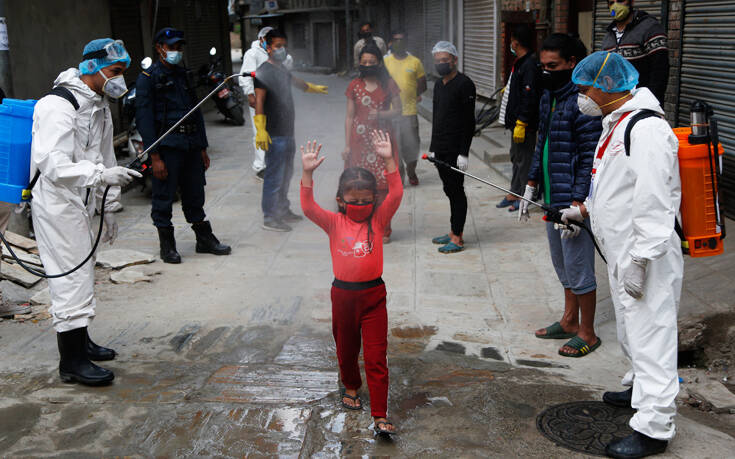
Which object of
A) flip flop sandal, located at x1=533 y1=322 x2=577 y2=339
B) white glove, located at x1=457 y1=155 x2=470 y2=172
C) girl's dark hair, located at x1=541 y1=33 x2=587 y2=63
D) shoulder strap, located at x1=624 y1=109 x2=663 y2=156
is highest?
girl's dark hair, located at x1=541 y1=33 x2=587 y2=63

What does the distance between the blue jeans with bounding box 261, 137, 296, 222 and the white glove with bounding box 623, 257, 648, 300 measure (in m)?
4.83

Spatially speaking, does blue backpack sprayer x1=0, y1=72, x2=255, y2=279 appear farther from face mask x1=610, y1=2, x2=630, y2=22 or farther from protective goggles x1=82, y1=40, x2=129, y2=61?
face mask x1=610, y1=2, x2=630, y2=22

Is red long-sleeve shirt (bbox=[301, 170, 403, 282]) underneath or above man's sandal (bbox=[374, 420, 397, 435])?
above

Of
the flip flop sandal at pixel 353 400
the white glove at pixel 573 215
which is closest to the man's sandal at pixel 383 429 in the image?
the flip flop sandal at pixel 353 400

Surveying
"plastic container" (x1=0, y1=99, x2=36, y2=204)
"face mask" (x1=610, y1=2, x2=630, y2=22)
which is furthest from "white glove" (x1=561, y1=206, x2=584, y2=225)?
"face mask" (x1=610, y1=2, x2=630, y2=22)

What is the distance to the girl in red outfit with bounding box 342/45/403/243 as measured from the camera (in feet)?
22.1

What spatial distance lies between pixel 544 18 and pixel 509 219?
4693 mm

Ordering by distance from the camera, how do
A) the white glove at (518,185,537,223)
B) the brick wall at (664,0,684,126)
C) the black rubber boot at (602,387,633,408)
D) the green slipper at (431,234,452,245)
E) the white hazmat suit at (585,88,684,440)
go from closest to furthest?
the white hazmat suit at (585,88,684,440) → the black rubber boot at (602,387,633,408) → the white glove at (518,185,537,223) → the green slipper at (431,234,452,245) → the brick wall at (664,0,684,126)

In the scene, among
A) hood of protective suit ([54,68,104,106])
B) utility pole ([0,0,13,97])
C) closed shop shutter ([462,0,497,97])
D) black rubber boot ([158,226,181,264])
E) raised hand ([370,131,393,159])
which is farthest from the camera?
closed shop shutter ([462,0,497,97])

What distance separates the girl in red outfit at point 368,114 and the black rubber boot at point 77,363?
317cm

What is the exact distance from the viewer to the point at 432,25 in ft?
69.2

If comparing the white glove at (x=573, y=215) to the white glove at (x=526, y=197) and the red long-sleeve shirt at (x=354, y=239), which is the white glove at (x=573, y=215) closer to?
the white glove at (x=526, y=197)

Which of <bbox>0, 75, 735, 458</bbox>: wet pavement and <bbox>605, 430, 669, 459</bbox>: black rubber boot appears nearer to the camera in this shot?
<bbox>605, 430, 669, 459</bbox>: black rubber boot

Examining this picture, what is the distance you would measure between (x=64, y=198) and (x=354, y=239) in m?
1.74
